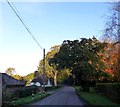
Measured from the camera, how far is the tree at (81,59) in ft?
194

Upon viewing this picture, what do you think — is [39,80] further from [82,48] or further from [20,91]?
[20,91]

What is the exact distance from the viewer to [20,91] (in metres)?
48.2

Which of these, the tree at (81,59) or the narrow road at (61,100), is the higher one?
the tree at (81,59)

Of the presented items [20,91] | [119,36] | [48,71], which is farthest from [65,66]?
[48,71]

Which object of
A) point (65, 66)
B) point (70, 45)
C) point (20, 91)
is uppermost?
point (70, 45)

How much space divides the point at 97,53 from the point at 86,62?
5.11 meters

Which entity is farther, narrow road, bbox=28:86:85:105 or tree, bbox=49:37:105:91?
tree, bbox=49:37:105:91

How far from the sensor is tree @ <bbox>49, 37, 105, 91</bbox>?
59281 millimetres

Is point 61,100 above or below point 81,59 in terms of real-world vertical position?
below

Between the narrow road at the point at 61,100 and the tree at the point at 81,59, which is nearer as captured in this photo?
the narrow road at the point at 61,100

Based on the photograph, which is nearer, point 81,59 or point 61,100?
point 61,100

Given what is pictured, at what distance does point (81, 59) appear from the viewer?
198ft

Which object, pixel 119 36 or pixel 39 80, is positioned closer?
pixel 119 36

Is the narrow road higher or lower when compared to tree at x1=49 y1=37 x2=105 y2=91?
lower
